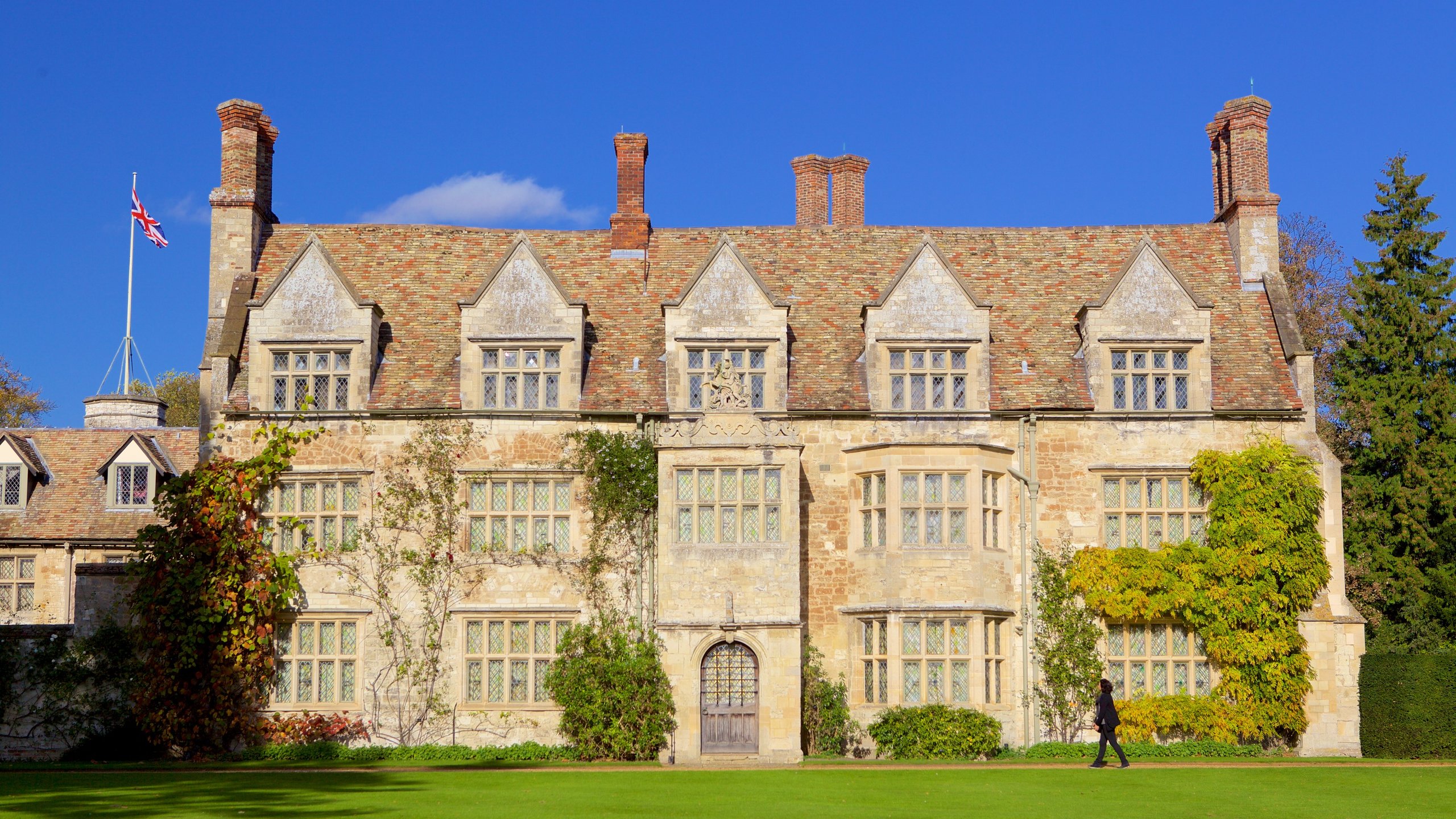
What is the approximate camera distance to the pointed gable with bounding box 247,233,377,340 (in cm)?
2788

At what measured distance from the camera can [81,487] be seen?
37.2 metres

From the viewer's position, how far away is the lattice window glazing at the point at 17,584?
115 feet

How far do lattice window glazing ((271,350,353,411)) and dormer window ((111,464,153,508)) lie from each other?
36.1 feet

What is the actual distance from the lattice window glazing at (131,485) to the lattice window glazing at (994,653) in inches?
875

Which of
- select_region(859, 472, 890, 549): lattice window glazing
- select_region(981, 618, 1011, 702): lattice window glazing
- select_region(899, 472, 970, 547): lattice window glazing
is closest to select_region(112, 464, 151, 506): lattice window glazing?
select_region(859, 472, 890, 549): lattice window glazing

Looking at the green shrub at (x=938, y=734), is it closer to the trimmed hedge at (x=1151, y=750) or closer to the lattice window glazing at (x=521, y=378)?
the trimmed hedge at (x=1151, y=750)

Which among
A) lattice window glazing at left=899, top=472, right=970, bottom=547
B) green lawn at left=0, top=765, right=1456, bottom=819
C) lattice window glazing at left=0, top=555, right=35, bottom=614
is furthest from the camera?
lattice window glazing at left=0, top=555, right=35, bottom=614

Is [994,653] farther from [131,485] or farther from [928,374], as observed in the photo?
[131,485]

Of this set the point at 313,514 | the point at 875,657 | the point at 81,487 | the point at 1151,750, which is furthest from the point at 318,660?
the point at 1151,750

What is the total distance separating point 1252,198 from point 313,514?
67.3 feet

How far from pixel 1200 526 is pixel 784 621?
27.9 ft

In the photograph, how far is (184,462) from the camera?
1526 inches

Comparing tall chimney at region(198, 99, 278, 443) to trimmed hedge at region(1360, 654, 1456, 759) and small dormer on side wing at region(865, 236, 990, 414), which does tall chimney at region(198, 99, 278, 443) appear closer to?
small dormer on side wing at region(865, 236, 990, 414)

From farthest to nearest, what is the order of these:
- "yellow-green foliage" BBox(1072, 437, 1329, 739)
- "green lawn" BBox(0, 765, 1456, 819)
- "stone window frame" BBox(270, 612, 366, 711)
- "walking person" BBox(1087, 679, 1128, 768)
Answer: "stone window frame" BBox(270, 612, 366, 711)
"yellow-green foliage" BBox(1072, 437, 1329, 739)
"walking person" BBox(1087, 679, 1128, 768)
"green lawn" BBox(0, 765, 1456, 819)
